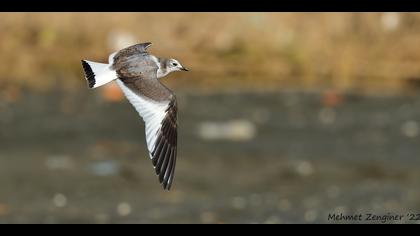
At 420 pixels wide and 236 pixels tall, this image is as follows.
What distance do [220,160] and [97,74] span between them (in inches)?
185

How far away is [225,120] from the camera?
1141 centimetres

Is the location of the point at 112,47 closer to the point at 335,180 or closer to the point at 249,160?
the point at 249,160

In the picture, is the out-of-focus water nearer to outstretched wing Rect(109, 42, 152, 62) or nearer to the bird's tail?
outstretched wing Rect(109, 42, 152, 62)

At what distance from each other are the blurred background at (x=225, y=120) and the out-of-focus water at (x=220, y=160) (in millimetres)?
17

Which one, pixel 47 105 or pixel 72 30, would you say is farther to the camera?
pixel 72 30

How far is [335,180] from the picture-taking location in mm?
9953

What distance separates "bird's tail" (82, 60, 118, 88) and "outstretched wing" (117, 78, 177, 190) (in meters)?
0.18

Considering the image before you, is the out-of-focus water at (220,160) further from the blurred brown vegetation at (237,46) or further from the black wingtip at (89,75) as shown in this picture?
the black wingtip at (89,75)

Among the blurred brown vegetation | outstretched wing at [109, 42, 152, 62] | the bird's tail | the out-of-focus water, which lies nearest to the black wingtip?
the bird's tail

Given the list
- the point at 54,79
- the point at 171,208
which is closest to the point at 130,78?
the point at 171,208

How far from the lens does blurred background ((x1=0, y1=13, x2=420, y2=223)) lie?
937 cm

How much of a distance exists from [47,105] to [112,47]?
1.26 metres

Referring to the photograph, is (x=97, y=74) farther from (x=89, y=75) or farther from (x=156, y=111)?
(x=156, y=111)

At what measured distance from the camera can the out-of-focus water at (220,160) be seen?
30.0ft
